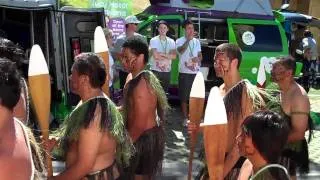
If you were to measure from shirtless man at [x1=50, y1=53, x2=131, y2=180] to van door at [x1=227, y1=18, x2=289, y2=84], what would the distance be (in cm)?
742

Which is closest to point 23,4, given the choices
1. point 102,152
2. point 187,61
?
→ point 187,61

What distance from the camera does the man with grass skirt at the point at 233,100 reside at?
375 cm

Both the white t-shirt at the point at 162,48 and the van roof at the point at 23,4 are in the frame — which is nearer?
the van roof at the point at 23,4

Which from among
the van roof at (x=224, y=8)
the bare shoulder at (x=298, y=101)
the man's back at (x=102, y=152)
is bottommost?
the man's back at (x=102, y=152)

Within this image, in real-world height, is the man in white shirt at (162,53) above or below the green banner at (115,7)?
below

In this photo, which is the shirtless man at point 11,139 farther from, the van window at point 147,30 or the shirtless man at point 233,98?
the van window at point 147,30

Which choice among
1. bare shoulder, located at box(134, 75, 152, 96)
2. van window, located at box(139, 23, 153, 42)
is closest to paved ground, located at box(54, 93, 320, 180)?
van window, located at box(139, 23, 153, 42)

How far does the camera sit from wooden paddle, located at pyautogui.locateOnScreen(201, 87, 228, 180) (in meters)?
2.94

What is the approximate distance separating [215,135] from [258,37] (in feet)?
27.6

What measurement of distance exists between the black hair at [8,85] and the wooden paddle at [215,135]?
1.07 m

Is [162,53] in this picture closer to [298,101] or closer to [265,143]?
[298,101]

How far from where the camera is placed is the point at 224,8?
1113cm

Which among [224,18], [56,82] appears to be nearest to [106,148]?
[56,82]

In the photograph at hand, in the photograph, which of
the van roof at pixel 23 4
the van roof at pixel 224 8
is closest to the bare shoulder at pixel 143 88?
the van roof at pixel 23 4
